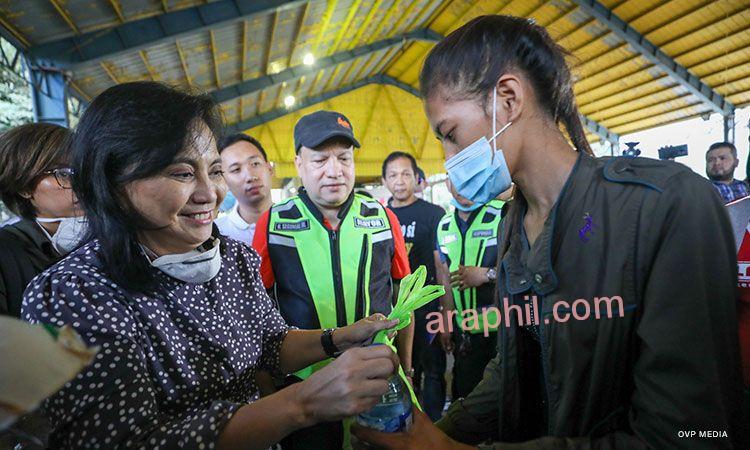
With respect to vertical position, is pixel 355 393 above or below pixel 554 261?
below

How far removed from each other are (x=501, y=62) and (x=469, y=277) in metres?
2.04

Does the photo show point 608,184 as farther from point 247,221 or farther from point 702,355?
point 247,221

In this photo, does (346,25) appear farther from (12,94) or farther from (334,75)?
(12,94)

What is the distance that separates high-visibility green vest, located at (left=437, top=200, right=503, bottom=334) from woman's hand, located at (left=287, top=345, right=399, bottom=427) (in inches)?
84.5

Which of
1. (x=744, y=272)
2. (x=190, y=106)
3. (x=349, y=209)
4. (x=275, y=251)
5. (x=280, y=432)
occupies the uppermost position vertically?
(x=190, y=106)

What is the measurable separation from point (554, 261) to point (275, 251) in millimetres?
1463

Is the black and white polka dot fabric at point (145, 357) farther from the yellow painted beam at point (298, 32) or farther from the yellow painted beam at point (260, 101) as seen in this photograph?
the yellow painted beam at point (260, 101)

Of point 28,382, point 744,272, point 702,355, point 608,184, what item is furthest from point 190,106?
point 744,272

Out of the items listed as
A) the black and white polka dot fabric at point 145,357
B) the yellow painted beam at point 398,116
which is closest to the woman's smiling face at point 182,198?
the black and white polka dot fabric at point 145,357

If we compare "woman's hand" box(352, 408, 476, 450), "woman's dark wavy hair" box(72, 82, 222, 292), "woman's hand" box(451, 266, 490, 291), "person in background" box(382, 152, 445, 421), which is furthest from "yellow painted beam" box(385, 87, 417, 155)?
"woman's hand" box(352, 408, 476, 450)

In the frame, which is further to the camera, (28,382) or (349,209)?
(349,209)

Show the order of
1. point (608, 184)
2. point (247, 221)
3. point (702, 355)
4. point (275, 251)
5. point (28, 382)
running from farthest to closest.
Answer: point (247, 221) → point (275, 251) → point (608, 184) → point (702, 355) → point (28, 382)

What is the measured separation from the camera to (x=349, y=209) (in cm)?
238

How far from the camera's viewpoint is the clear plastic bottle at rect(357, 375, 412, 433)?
44.2 inches
